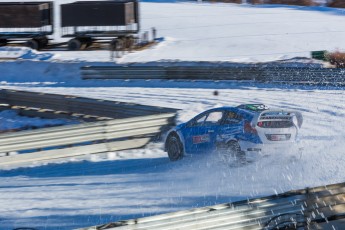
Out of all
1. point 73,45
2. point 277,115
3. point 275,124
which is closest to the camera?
point 275,124

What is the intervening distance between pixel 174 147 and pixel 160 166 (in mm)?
641

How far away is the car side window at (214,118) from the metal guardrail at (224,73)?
10792mm

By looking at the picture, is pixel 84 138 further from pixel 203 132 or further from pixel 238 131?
pixel 238 131

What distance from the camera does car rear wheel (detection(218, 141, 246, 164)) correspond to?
1307 cm

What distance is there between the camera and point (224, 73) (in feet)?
84.8

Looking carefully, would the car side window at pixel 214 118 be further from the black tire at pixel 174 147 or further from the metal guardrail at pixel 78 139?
the metal guardrail at pixel 78 139

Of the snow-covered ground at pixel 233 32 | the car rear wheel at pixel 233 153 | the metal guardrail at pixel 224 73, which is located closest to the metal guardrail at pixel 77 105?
the car rear wheel at pixel 233 153

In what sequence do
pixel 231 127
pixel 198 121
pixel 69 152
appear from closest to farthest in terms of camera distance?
pixel 231 127
pixel 198 121
pixel 69 152

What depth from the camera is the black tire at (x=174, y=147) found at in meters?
14.3

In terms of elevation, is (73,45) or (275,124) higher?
(275,124)

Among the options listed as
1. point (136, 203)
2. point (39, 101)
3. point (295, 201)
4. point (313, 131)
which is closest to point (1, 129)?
point (39, 101)

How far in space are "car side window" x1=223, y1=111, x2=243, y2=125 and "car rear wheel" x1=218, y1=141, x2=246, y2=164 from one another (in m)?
0.41

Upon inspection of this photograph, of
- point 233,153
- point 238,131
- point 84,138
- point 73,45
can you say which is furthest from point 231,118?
point 73,45

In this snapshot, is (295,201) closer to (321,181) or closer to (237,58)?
(321,181)
